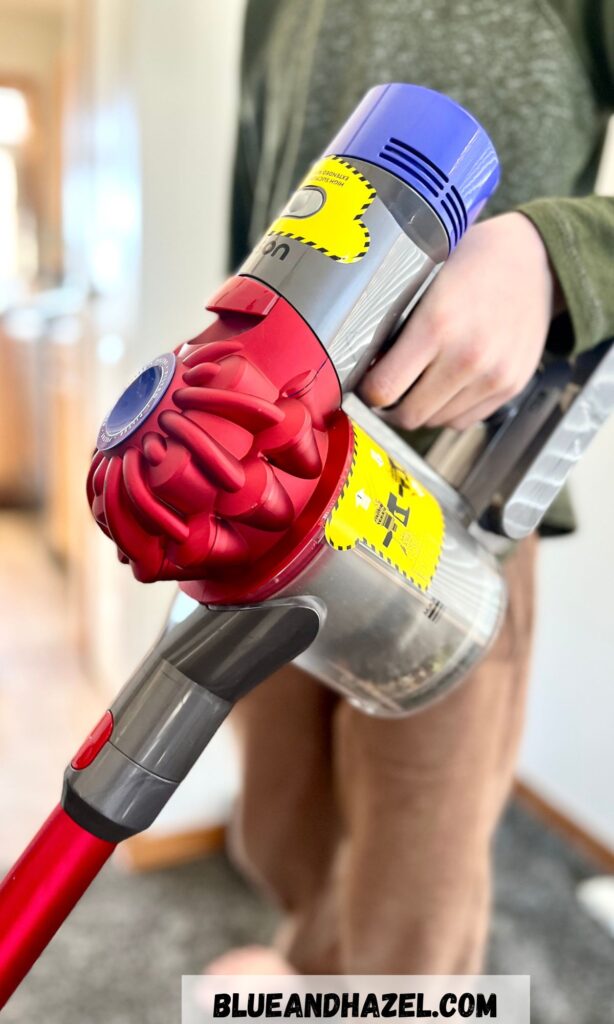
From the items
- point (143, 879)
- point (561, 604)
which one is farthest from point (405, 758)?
point (561, 604)

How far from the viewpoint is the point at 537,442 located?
0.54 m

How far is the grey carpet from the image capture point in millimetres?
1118

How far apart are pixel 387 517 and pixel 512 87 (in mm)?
347

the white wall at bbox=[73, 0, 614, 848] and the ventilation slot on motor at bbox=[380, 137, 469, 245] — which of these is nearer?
the ventilation slot on motor at bbox=[380, 137, 469, 245]

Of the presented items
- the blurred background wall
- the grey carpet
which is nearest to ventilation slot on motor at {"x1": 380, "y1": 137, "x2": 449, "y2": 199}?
the blurred background wall

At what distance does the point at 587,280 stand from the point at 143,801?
36cm

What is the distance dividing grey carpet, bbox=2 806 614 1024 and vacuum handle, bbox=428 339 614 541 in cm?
88

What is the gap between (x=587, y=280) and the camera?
479 mm

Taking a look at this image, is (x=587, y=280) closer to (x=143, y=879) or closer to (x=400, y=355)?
(x=400, y=355)

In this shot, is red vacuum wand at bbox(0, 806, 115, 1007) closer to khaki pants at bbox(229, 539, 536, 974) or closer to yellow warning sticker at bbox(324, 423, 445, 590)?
yellow warning sticker at bbox(324, 423, 445, 590)

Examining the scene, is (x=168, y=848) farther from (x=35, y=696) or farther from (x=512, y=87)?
(x=512, y=87)

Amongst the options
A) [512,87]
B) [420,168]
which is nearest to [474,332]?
[420,168]

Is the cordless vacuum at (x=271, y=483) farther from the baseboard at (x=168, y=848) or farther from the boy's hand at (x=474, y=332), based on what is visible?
the baseboard at (x=168, y=848)

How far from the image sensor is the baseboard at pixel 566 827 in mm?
1484
